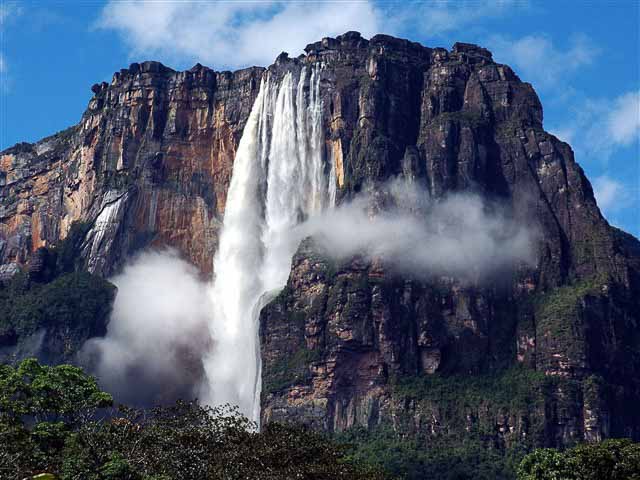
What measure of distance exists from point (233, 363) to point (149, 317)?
1023 cm

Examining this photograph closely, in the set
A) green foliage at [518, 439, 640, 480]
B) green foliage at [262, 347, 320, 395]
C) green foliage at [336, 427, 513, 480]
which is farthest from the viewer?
green foliage at [262, 347, 320, 395]

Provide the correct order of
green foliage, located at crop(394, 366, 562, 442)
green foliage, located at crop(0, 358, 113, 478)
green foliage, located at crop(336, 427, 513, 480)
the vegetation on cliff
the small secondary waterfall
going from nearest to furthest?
green foliage, located at crop(0, 358, 113, 478) → green foliage, located at crop(336, 427, 513, 480) → green foliage, located at crop(394, 366, 562, 442) → the vegetation on cliff → the small secondary waterfall

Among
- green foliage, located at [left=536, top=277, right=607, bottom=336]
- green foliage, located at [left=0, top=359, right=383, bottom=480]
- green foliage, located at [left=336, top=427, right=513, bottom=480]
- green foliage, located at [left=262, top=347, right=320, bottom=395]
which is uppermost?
green foliage, located at [left=536, top=277, right=607, bottom=336]

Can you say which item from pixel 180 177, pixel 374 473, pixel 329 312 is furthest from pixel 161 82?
pixel 374 473

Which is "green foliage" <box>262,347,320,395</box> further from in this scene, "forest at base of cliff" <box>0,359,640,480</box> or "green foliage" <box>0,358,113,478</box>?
"green foliage" <box>0,358,113,478</box>

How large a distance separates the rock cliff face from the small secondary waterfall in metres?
1.82

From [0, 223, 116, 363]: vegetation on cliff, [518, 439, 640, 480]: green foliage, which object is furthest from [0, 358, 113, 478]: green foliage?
[0, 223, 116, 363]: vegetation on cliff

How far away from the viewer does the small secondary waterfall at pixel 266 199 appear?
159 metres

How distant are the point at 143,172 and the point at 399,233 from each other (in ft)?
110

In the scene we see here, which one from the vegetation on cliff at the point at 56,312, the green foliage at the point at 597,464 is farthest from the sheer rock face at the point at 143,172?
the green foliage at the point at 597,464

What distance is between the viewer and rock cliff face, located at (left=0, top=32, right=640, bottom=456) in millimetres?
141375

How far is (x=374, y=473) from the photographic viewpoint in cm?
9031

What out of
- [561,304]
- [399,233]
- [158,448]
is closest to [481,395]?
[561,304]

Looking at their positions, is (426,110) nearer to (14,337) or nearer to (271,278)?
(271,278)
